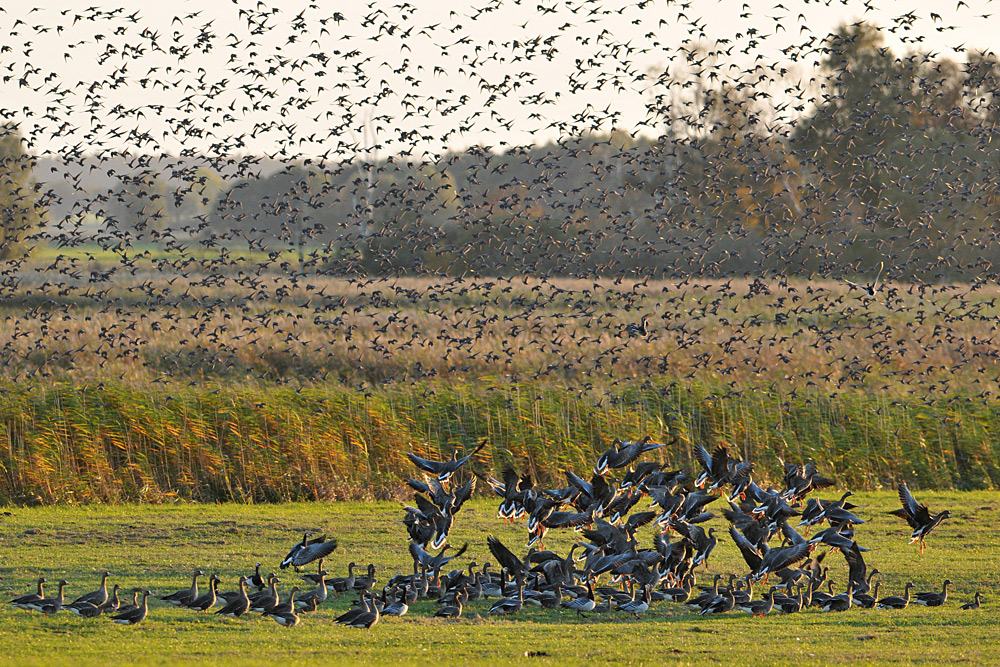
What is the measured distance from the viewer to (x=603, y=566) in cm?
1224

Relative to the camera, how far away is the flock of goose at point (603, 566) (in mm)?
12242

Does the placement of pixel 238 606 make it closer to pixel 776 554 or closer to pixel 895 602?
pixel 776 554

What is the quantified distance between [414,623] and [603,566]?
2043mm

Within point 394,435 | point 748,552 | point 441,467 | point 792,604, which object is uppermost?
point 441,467

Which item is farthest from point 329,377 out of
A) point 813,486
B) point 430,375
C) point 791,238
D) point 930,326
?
point 791,238

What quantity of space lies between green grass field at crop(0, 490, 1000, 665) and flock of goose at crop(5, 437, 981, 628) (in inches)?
7.5

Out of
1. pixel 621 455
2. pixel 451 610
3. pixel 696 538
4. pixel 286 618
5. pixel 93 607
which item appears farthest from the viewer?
pixel 621 455

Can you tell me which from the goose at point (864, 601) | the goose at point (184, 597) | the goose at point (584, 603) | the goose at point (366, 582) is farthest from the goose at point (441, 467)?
the goose at point (864, 601)

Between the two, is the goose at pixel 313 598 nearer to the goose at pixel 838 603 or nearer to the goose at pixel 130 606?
the goose at pixel 130 606

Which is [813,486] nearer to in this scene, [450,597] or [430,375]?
[450,597]

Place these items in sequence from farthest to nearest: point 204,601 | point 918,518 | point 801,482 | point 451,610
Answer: point 801,482 → point 918,518 → point 451,610 → point 204,601

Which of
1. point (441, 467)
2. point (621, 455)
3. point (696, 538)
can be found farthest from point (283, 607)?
point (696, 538)

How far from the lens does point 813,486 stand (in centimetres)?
1423

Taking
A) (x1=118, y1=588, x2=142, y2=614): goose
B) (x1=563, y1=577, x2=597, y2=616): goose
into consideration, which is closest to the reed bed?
(x1=118, y1=588, x2=142, y2=614): goose
